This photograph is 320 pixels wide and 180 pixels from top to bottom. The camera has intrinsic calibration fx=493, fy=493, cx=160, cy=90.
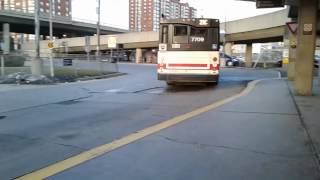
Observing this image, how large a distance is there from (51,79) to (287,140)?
20083 millimetres

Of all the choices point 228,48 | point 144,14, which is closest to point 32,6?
point 228,48

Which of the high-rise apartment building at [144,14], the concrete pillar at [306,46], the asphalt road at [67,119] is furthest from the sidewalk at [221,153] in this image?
the high-rise apartment building at [144,14]

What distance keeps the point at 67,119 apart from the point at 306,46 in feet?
32.1

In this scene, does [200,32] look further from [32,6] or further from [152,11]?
[152,11]

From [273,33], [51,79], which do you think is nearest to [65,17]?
[273,33]

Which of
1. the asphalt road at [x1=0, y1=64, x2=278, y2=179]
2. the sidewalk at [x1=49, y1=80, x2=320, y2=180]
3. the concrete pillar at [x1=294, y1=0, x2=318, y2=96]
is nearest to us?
the sidewalk at [x1=49, y1=80, x2=320, y2=180]

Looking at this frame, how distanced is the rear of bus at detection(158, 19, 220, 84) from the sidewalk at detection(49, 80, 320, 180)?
995cm

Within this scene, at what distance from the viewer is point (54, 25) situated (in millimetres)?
101250

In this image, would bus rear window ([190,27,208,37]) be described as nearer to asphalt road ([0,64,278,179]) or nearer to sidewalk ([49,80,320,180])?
asphalt road ([0,64,278,179])

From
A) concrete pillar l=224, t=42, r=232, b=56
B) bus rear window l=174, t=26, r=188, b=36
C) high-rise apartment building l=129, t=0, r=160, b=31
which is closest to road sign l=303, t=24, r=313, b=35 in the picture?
bus rear window l=174, t=26, r=188, b=36

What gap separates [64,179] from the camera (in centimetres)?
644

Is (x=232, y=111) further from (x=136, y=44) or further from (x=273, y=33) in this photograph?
(x=136, y=44)

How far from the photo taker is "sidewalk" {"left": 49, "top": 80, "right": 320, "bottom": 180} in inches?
265

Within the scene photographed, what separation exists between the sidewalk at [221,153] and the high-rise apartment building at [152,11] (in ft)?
215
